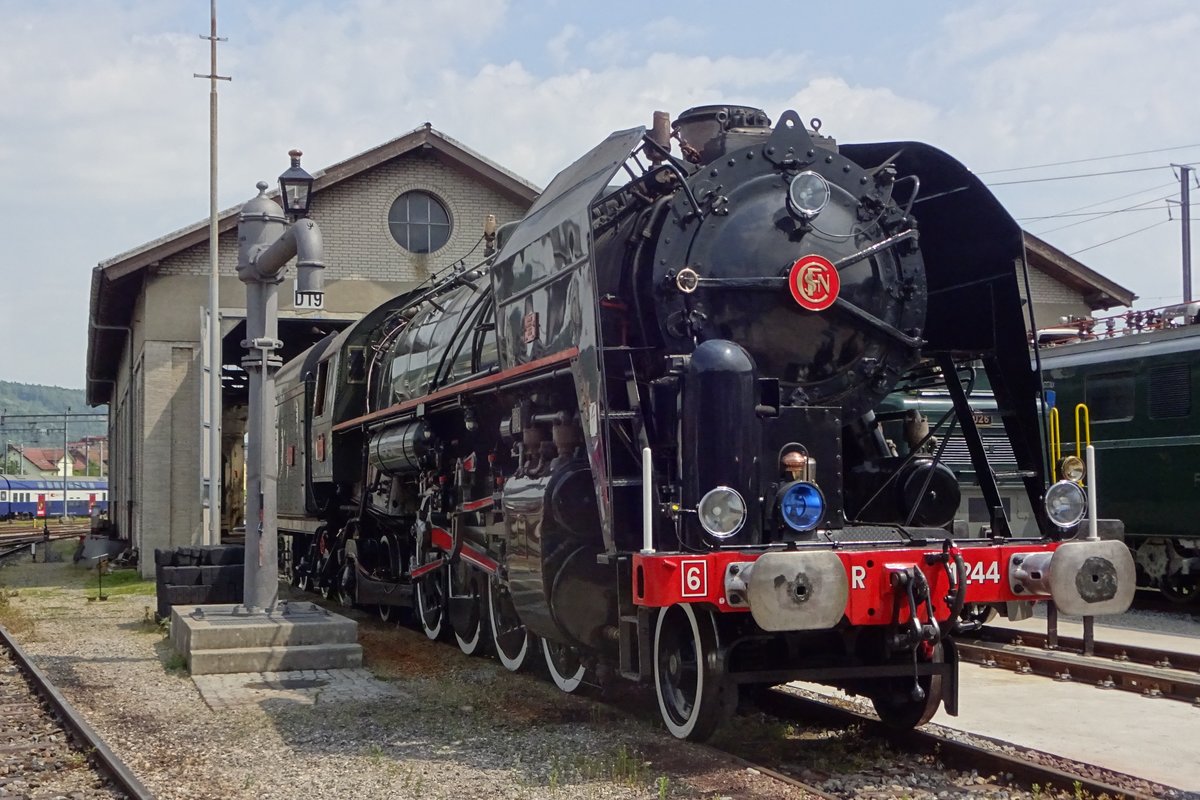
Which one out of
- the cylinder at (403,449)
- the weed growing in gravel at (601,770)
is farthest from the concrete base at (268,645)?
the weed growing in gravel at (601,770)

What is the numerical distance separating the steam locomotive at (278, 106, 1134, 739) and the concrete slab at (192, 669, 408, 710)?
1.47 metres

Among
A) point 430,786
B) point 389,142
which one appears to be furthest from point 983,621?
point 389,142

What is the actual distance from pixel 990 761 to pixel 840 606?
1152 millimetres

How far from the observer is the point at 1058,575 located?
20.6ft

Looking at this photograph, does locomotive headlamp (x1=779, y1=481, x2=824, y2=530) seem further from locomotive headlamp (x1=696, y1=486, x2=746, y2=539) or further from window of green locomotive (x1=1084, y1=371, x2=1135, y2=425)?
window of green locomotive (x1=1084, y1=371, x2=1135, y2=425)

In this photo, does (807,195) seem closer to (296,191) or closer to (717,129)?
(717,129)

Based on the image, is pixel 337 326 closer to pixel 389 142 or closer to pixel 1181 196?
pixel 389 142

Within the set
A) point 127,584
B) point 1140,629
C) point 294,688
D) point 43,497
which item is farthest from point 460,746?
point 43,497

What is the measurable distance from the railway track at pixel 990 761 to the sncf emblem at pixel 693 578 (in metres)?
0.97

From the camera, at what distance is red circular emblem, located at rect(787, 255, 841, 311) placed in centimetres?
678

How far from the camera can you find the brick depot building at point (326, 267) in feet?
70.1

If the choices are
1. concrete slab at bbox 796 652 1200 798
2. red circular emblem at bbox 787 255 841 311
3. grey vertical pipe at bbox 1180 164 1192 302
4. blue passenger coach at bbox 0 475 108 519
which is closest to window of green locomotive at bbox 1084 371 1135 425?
concrete slab at bbox 796 652 1200 798

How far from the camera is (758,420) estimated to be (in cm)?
640

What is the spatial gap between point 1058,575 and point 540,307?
3.21m
